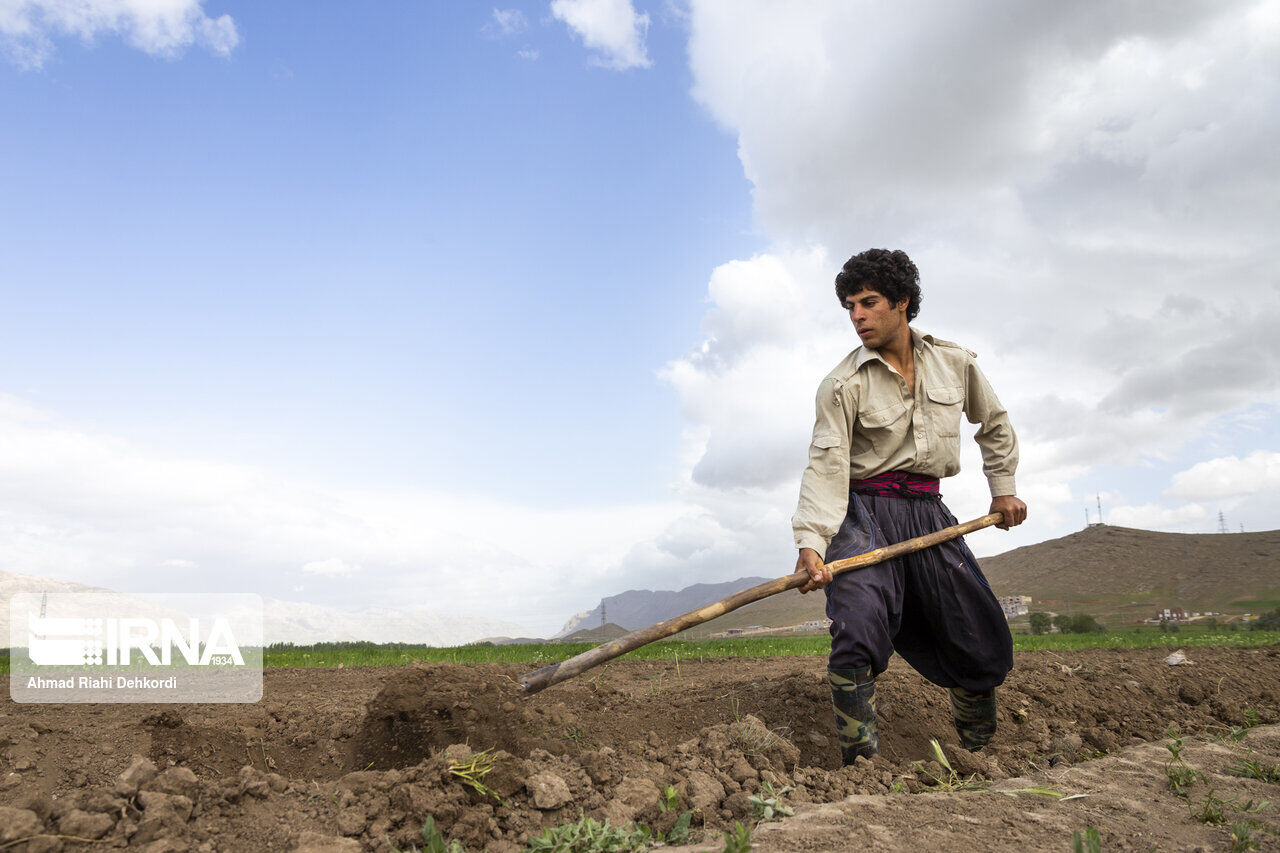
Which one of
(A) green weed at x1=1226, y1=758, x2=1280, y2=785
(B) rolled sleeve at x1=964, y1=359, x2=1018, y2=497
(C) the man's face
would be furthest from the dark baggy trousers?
(A) green weed at x1=1226, y1=758, x2=1280, y2=785

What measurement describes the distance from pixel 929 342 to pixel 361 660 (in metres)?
8.52

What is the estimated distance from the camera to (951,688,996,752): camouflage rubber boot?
348 centimetres

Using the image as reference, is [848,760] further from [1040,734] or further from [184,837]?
[184,837]

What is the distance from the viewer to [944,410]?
3402 millimetres

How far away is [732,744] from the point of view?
2.81 m

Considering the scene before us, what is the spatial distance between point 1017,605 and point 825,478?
38.2m

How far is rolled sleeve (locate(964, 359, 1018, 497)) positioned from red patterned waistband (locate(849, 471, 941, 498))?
596mm

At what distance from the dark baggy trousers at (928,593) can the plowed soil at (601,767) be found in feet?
1.32

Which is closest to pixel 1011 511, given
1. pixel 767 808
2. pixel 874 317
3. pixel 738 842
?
pixel 874 317

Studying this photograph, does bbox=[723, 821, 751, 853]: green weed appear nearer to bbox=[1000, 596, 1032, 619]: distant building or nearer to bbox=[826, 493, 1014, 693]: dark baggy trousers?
bbox=[826, 493, 1014, 693]: dark baggy trousers

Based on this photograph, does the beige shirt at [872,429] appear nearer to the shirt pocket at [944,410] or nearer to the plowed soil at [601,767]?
the shirt pocket at [944,410]

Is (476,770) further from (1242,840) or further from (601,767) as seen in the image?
(1242,840)

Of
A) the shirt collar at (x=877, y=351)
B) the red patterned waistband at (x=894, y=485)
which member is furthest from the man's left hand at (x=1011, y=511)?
the shirt collar at (x=877, y=351)

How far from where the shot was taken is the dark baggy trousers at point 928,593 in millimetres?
3189
